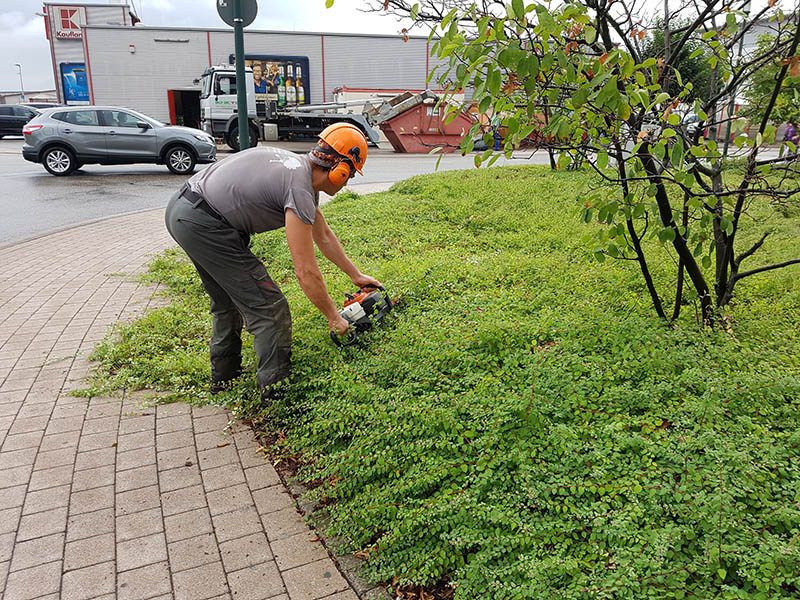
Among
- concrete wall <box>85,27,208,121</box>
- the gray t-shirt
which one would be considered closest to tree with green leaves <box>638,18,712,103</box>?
the gray t-shirt

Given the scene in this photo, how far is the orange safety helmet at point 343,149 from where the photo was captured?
11.4 feet

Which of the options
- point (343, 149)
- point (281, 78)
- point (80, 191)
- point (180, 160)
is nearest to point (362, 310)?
point (343, 149)

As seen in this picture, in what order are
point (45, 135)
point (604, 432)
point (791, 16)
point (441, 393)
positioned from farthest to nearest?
1. point (45, 135)
2. point (791, 16)
3. point (441, 393)
4. point (604, 432)

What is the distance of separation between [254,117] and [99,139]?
7.02m

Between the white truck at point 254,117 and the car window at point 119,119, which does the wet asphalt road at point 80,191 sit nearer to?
the car window at point 119,119

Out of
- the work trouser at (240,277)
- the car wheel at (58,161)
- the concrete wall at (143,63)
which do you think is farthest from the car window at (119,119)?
the concrete wall at (143,63)

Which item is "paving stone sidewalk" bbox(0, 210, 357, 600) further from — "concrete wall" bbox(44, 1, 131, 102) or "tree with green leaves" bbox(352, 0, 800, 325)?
"concrete wall" bbox(44, 1, 131, 102)

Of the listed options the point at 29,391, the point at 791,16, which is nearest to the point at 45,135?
the point at 29,391

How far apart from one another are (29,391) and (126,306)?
5.74ft

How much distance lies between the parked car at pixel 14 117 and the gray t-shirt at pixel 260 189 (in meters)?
31.0

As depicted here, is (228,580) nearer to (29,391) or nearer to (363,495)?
(363,495)

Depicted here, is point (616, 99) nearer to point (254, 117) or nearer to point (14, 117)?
point (254, 117)

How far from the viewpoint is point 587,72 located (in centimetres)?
286

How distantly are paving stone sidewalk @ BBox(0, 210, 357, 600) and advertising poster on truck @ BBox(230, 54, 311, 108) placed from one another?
23718 mm
